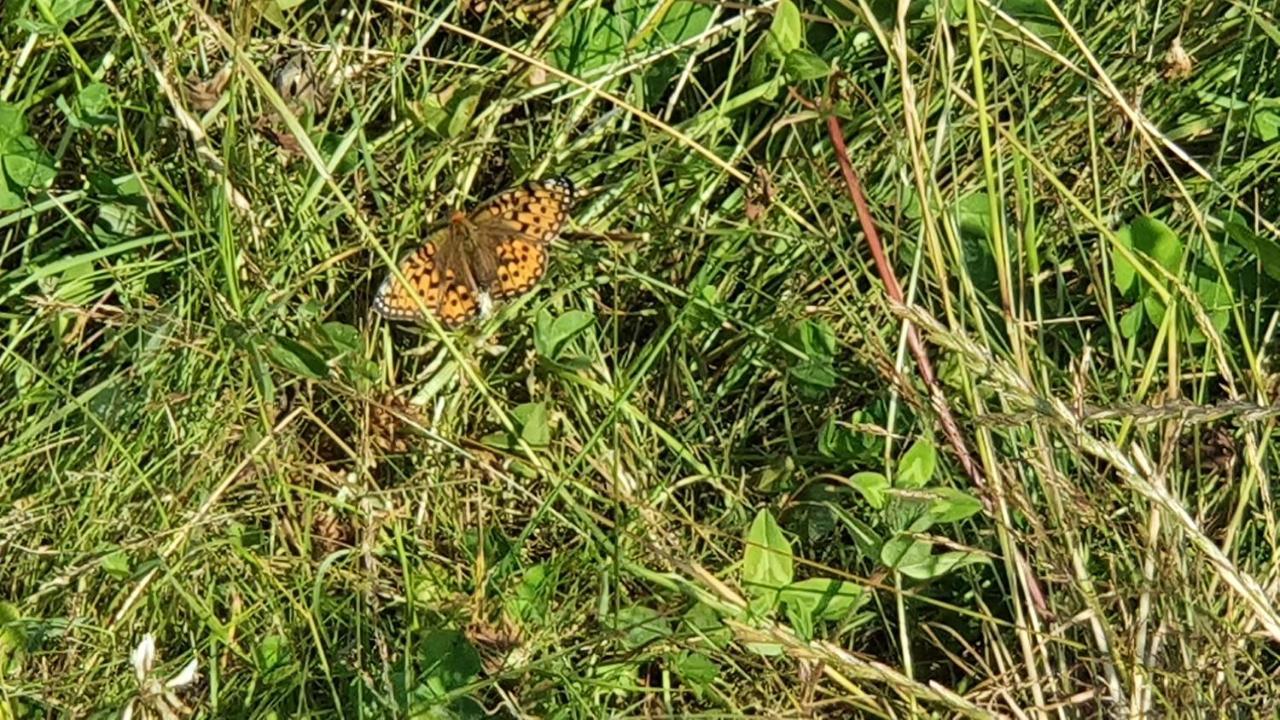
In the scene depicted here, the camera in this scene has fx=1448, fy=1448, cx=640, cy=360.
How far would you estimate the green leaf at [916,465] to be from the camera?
2.49 m

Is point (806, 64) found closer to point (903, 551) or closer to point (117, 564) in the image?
point (903, 551)

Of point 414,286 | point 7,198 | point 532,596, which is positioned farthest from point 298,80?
point 532,596

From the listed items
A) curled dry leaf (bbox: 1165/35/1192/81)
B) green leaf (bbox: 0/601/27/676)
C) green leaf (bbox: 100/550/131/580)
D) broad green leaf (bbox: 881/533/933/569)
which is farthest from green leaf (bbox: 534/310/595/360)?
curled dry leaf (bbox: 1165/35/1192/81)

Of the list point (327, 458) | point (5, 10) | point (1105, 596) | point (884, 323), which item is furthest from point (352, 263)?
point (1105, 596)

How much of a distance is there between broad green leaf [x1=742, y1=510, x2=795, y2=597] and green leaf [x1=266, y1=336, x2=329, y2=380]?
2.73ft

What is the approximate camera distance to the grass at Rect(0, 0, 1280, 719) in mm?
2566

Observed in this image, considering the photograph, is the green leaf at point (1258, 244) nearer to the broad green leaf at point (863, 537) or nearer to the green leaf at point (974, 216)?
the green leaf at point (974, 216)

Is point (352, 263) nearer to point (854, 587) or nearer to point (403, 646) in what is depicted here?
point (403, 646)

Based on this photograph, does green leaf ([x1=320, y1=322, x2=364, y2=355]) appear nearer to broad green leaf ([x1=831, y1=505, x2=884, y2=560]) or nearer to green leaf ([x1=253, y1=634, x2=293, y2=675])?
green leaf ([x1=253, y1=634, x2=293, y2=675])

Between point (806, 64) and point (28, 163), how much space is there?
1.43 m

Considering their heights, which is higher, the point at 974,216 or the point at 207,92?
the point at 974,216

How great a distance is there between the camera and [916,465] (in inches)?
98.2

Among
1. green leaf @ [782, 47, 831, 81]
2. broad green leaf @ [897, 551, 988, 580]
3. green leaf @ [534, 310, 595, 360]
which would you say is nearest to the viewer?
broad green leaf @ [897, 551, 988, 580]

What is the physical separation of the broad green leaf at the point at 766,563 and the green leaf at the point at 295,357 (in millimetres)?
833
